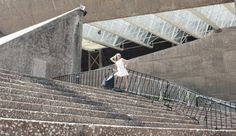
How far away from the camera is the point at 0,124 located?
327cm

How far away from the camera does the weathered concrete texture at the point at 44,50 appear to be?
11562mm

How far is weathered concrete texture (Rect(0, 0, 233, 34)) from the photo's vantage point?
20.8 metres

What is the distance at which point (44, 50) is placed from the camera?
43.7 ft

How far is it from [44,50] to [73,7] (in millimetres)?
9414

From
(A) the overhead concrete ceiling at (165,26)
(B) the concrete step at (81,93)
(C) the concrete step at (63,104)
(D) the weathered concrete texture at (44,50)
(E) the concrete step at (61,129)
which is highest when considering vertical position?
(A) the overhead concrete ceiling at (165,26)

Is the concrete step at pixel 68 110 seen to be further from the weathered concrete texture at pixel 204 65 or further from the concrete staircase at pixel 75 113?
the weathered concrete texture at pixel 204 65

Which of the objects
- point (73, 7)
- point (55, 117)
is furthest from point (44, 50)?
point (73, 7)

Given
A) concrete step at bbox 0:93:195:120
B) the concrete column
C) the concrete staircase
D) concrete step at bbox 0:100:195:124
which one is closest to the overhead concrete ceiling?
the concrete column

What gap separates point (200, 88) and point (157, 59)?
308cm

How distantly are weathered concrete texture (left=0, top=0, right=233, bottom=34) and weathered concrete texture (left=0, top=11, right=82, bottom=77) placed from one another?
614 cm

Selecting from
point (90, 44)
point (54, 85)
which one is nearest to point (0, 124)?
point (54, 85)

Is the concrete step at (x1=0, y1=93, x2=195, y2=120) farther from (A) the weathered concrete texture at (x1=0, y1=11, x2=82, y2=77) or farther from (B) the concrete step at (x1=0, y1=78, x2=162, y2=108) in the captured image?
(A) the weathered concrete texture at (x1=0, y1=11, x2=82, y2=77)

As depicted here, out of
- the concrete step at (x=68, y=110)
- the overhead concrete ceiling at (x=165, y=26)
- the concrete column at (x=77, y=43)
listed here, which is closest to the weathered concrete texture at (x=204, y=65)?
the overhead concrete ceiling at (x=165, y=26)

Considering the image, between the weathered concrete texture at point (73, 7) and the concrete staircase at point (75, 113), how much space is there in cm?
1076
